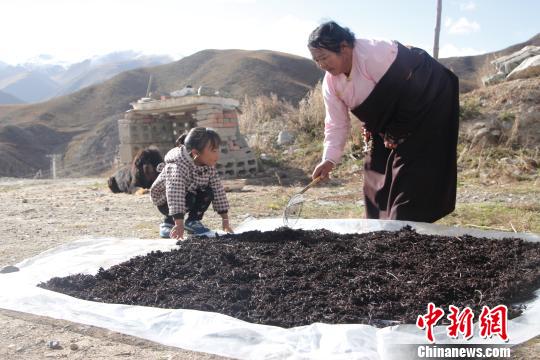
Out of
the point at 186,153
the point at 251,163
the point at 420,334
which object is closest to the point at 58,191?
the point at 251,163

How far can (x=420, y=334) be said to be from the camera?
1719 millimetres

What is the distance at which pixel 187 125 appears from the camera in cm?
929

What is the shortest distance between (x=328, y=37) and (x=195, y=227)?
1.77 meters

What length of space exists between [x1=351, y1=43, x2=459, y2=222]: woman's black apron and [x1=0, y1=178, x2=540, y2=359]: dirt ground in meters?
1.13

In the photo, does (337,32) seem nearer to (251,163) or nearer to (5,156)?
(251,163)

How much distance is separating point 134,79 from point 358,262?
38903 mm

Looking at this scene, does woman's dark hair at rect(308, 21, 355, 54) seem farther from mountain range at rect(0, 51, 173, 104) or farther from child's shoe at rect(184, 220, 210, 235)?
mountain range at rect(0, 51, 173, 104)

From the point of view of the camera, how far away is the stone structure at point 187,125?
825 centimetres

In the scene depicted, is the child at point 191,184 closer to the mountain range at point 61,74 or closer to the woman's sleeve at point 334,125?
the woman's sleeve at point 334,125

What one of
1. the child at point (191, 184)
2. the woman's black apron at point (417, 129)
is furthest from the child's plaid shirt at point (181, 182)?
the woman's black apron at point (417, 129)

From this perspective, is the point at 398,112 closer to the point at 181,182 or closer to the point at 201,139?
the point at 201,139

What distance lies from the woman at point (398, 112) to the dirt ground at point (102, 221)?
1.17 metres

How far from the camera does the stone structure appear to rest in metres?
8.25

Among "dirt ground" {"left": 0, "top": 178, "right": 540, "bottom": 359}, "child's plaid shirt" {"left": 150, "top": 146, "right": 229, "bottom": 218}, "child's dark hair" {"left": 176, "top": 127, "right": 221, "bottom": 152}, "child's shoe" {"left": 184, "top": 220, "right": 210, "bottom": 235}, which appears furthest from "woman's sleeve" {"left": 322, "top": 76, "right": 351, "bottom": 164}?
"dirt ground" {"left": 0, "top": 178, "right": 540, "bottom": 359}
